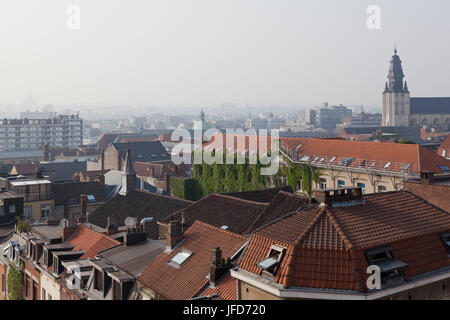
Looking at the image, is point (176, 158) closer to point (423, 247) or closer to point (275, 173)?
point (275, 173)

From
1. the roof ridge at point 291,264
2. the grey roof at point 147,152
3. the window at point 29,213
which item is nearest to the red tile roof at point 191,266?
the roof ridge at point 291,264

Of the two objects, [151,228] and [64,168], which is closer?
[151,228]

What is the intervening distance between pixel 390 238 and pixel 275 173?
47233mm

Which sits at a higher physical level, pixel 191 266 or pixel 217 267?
pixel 217 267

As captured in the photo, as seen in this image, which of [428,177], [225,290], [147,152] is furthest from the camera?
[147,152]

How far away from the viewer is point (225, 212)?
38406 mm

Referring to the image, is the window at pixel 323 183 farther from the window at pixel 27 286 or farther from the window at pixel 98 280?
the window at pixel 98 280

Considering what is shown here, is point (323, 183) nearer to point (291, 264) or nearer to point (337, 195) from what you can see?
point (337, 195)

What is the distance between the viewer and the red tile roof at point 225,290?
21.3m

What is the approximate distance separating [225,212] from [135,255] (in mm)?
11791

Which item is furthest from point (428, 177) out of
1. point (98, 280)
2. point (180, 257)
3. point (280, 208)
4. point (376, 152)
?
point (376, 152)

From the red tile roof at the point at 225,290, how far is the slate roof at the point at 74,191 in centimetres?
4475
